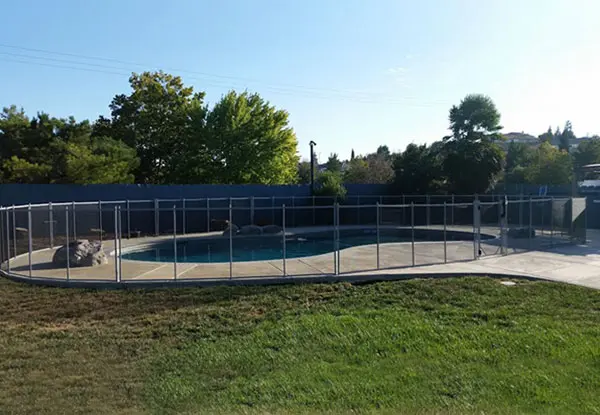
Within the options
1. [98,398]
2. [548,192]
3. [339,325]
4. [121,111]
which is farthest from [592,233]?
[121,111]

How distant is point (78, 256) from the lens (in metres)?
13.0

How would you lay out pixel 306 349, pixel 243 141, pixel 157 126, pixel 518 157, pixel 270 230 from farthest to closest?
pixel 518 157, pixel 157 126, pixel 243 141, pixel 270 230, pixel 306 349

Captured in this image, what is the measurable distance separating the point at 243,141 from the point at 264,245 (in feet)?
47.2

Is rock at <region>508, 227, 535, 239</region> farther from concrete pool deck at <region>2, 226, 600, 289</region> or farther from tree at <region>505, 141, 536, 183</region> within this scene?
tree at <region>505, 141, 536, 183</region>

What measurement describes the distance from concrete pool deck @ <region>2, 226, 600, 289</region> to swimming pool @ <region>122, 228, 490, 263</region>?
2.72 metres

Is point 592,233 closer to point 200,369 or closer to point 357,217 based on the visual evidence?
point 357,217

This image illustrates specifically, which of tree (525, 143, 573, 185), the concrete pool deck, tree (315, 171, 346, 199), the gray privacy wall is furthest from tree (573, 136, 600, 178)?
Result: the concrete pool deck

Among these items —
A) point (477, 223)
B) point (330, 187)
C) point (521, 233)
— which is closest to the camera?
point (477, 223)

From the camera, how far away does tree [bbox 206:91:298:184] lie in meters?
32.7

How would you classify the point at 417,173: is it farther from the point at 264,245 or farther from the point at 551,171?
the point at 264,245

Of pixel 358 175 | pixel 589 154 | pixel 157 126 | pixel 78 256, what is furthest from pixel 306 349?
pixel 589 154

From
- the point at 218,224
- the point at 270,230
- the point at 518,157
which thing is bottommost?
the point at 270,230

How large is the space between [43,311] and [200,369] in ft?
15.3

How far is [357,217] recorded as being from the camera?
28.4 metres
